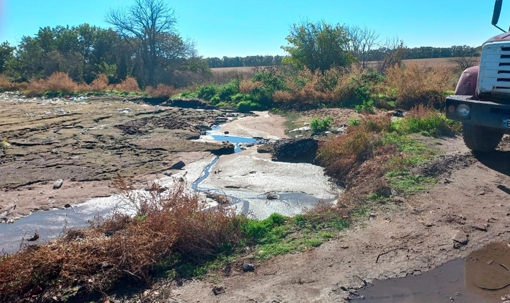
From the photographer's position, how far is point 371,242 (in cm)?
476

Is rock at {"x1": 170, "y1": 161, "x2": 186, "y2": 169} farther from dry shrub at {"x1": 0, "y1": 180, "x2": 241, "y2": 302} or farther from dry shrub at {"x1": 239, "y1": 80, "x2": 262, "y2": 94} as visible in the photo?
dry shrub at {"x1": 239, "y1": 80, "x2": 262, "y2": 94}

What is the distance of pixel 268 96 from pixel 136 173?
13.2m

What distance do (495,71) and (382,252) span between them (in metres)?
3.92

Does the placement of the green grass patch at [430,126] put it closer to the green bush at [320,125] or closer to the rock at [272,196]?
the green bush at [320,125]

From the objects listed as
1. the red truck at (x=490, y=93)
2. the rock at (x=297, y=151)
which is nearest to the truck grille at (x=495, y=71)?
the red truck at (x=490, y=93)

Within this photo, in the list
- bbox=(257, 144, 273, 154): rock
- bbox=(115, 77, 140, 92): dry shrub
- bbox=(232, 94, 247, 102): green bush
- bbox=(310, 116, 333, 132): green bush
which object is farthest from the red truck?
bbox=(115, 77, 140, 92): dry shrub

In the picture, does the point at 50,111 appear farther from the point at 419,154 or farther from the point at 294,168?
the point at 419,154

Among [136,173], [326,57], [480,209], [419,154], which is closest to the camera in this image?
[480,209]

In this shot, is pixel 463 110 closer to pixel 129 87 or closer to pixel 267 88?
pixel 267 88

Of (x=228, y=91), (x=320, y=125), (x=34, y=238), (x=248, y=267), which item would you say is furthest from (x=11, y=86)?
(x=248, y=267)

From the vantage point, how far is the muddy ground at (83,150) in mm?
8398

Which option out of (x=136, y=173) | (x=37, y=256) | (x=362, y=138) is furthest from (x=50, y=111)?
(x=37, y=256)

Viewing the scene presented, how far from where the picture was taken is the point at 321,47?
80.5 ft

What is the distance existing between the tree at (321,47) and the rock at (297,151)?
14.7 metres
